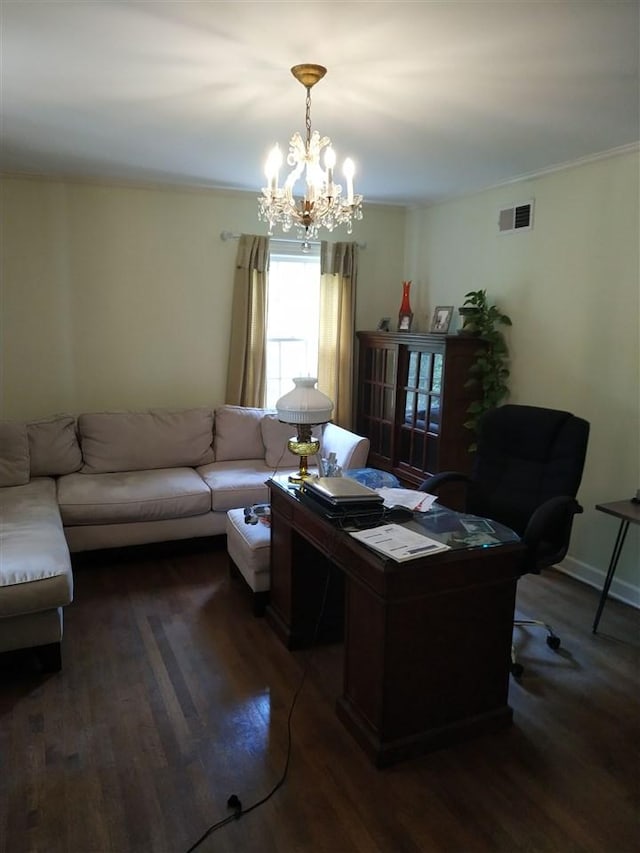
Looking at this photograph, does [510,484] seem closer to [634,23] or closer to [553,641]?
[553,641]

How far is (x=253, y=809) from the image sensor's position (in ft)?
6.41

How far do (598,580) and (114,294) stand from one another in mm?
3837

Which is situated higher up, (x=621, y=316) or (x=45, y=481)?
(x=621, y=316)

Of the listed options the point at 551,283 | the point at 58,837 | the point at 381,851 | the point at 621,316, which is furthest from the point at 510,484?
the point at 58,837

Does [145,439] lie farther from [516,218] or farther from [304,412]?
[516,218]

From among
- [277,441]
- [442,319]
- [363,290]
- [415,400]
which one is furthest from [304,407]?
[363,290]

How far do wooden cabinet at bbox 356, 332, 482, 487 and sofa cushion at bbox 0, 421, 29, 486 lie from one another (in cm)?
263

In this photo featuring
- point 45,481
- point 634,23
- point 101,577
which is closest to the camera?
point 634,23

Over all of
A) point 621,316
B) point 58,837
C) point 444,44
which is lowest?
point 58,837

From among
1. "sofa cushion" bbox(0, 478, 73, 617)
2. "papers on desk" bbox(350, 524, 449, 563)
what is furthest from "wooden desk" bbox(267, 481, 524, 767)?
"sofa cushion" bbox(0, 478, 73, 617)

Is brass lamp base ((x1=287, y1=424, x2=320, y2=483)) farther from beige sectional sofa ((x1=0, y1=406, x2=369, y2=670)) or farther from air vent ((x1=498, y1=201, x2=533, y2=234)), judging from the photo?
air vent ((x1=498, y1=201, x2=533, y2=234))

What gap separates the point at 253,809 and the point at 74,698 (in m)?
0.97

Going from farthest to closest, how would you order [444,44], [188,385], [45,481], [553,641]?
[188,385], [45,481], [553,641], [444,44]

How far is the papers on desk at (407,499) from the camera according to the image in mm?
2539
